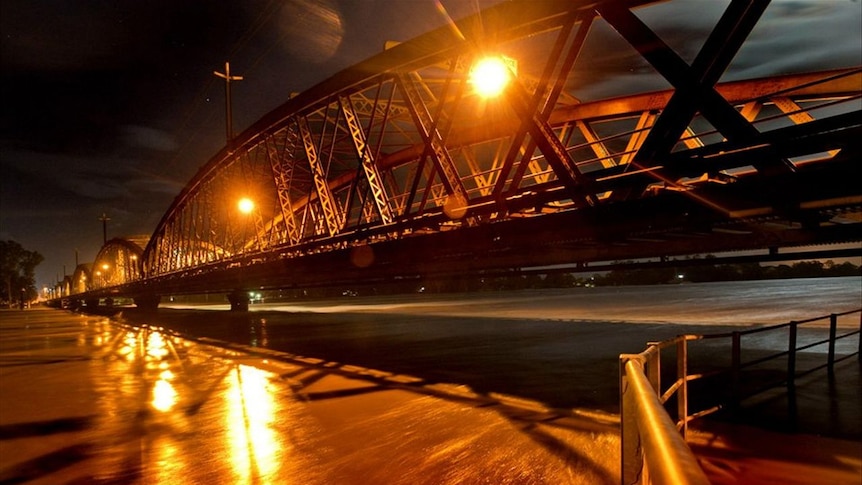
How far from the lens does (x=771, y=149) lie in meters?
6.89

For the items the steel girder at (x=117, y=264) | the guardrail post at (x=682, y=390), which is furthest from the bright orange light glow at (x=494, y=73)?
the steel girder at (x=117, y=264)

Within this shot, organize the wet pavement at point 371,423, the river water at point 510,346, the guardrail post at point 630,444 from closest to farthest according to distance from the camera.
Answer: the guardrail post at point 630,444
the wet pavement at point 371,423
the river water at point 510,346

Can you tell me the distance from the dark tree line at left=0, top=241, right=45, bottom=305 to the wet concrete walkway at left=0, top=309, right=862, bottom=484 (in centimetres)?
18559

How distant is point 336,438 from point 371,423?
929mm

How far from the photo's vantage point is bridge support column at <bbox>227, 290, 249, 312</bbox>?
4819cm

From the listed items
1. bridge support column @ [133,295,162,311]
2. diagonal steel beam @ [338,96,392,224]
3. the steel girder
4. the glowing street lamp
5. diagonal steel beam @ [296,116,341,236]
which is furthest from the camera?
the steel girder

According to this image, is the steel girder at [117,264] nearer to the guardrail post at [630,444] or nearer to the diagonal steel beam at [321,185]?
the diagonal steel beam at [321,185]

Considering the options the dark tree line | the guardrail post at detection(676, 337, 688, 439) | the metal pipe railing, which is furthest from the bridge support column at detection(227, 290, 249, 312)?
the dark tree line

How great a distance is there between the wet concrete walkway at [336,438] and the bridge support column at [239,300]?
1432 inches

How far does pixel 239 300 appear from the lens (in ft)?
160

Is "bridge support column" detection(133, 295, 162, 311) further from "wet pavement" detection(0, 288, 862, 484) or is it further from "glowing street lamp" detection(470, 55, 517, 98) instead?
"glowing street lamp" detection(470, 55, 517, 98)

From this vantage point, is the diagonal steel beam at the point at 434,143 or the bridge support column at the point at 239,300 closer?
the diagonal steel beam at the point at 434,143

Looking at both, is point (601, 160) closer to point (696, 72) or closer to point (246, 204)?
point (696, 72)

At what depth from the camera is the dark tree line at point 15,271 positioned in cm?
15875
